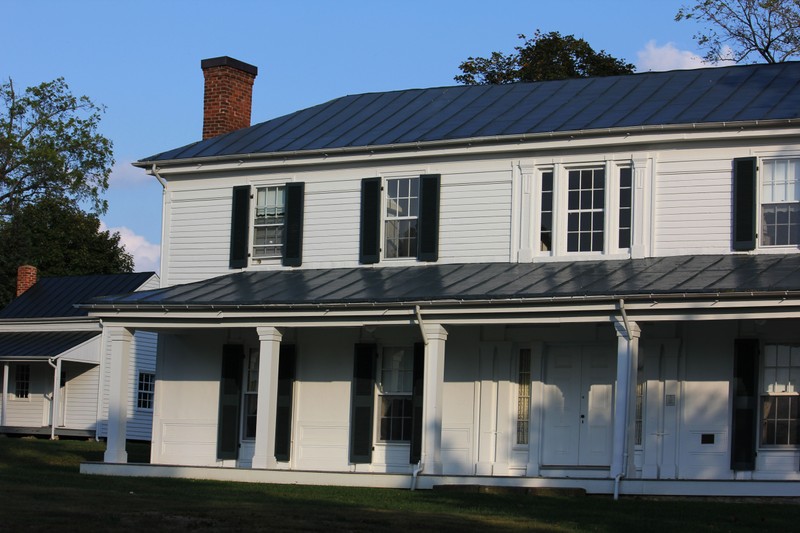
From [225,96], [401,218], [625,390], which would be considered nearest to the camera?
[625,390]

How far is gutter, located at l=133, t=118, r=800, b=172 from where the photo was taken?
21234 mm

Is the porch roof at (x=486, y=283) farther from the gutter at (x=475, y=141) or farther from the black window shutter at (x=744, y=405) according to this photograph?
the gutter at (x=475, y=141)

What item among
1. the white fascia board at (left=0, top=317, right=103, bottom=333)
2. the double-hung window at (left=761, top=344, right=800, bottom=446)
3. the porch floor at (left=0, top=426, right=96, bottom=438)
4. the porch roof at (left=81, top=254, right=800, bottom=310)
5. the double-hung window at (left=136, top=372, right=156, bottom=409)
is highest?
the porch roof at (left=81, top=254, right=800, bottom=310)

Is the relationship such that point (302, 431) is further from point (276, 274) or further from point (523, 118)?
point (523, 118)

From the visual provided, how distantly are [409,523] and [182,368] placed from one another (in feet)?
40.4

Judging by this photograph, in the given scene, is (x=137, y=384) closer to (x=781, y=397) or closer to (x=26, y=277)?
(x=26, y=277)

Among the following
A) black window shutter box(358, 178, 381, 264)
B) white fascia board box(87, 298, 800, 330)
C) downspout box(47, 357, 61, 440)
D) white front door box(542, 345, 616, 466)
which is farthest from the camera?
downspout box(47, 357, 61, 440)

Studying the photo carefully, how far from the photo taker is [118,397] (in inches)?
938

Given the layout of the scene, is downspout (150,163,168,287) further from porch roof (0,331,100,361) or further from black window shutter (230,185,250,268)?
porch roof (0,331,100,361)

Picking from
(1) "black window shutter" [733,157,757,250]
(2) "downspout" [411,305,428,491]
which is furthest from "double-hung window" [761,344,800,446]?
(2) "downspout" [411,305,428,491]

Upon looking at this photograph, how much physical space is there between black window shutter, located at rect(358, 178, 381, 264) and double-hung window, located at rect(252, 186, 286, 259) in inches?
70.7

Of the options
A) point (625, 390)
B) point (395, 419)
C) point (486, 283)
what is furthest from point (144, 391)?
point (625, 390)

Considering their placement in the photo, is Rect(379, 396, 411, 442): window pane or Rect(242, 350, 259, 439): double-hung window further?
Rect(242, 350, 259, 439): double-hung window

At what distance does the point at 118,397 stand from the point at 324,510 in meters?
9.34
